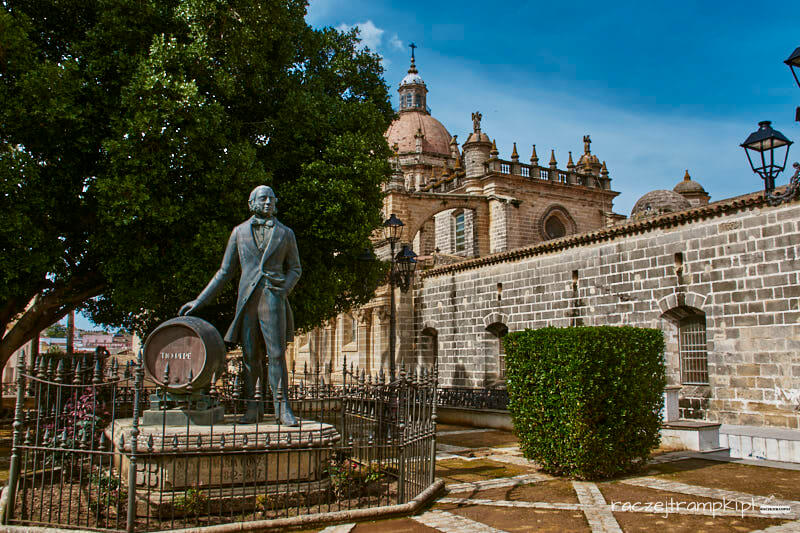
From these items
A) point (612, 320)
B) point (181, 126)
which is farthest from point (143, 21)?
point (612, 320)

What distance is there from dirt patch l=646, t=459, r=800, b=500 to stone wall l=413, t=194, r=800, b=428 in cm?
363

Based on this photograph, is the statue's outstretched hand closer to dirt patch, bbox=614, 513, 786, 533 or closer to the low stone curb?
the low stone curb

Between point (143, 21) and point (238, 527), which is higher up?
point (143, 21)

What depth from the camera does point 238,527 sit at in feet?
17.6

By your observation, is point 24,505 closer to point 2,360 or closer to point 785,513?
point 785,513

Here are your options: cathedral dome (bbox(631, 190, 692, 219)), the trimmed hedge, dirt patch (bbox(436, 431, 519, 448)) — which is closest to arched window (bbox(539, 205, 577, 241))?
cathedral dome (bbox(631, 190, 692, 219))

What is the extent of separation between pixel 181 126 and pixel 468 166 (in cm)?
2287

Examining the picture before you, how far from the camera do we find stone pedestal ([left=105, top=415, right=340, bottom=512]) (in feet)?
18.6

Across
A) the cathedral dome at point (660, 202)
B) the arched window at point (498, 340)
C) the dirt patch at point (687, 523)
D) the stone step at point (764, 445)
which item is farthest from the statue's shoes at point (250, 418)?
the cathedral dome at point (660, 202)

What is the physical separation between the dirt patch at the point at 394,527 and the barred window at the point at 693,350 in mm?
9921

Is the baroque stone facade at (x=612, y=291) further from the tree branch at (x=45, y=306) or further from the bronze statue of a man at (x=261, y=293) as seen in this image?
the bronze statue of a man at (x=261, y=293)

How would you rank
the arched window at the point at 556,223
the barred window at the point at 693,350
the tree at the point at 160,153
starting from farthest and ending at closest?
the arched window at the point at 556,223 < the barred window at the point at 693,350 < the tree at the point at 160,153

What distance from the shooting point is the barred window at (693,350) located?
1346 centimetres

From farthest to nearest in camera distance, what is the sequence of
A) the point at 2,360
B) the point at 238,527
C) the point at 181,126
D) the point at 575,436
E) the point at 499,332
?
the point at 499,332
the point at 2,360
the point at 181,126
the point at 575,436
the point at 238,527
